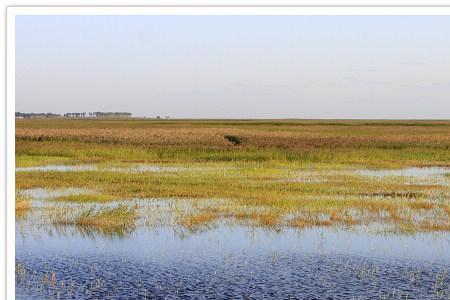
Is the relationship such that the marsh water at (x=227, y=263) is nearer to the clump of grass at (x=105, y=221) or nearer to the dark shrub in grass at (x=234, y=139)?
the clump of grass at (x=105, y=221)

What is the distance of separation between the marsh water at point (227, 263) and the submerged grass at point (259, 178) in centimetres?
124

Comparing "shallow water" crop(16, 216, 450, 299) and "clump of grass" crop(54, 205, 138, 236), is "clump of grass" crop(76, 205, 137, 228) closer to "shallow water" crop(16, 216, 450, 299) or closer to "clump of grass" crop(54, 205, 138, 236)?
"clump of grass" crop(54, 205, 138, 236)

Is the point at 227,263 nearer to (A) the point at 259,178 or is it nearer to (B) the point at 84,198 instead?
(B) the point at 84,198

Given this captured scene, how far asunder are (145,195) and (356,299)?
12.3 m

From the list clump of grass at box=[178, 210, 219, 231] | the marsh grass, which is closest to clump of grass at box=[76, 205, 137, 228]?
clump of grass at box=[178, 210, 219, 231]

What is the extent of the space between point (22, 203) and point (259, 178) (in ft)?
36.2

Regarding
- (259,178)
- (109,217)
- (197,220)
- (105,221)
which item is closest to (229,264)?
(197,220)

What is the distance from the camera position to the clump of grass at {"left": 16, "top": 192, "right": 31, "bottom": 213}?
75.1 feet

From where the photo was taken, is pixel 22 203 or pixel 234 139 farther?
pixel 234 139

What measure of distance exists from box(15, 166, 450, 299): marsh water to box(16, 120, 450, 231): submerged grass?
124 centimetres

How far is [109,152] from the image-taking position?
135 ft

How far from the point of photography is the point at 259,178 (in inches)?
1219
